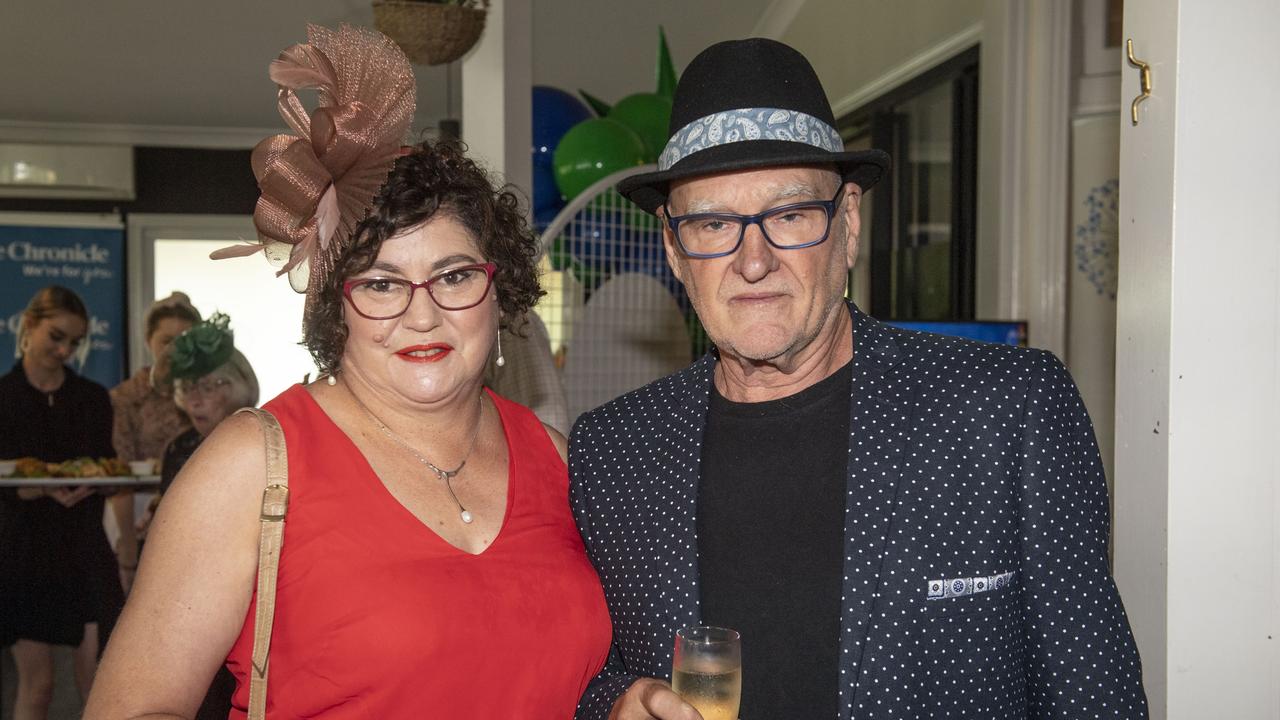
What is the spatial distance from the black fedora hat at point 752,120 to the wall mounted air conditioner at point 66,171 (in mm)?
10044

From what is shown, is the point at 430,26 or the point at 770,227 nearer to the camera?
the point at 770,227

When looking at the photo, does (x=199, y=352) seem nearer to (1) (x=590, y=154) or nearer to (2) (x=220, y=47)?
(1) (x=590, y=154)

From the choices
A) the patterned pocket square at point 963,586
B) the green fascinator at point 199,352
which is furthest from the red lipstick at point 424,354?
the green fascinator at point 199,352

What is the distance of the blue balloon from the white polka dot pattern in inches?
91.8

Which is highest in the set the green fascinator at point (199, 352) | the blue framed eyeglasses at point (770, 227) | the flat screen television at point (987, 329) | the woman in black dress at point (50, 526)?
the blue framed eyeglasses at point (770, 227)

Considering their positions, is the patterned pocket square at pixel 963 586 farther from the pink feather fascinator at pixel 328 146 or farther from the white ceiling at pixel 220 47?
the white ceiling at pixel 220 47

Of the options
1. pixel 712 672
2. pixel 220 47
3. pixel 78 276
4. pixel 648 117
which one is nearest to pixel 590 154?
pixel 648 117

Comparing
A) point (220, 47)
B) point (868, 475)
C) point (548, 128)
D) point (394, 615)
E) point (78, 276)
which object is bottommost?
point (394, 615)

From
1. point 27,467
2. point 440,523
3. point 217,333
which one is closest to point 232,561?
point 440,523

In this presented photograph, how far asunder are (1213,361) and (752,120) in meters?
0.74

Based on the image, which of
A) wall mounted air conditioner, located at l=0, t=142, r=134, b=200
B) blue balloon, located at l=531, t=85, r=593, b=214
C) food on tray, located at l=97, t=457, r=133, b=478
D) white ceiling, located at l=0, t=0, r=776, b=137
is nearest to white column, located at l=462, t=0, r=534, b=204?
blue balloon, located at l=531, t=85, r=593, b=214

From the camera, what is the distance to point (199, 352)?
4094mm

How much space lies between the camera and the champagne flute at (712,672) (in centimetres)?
129

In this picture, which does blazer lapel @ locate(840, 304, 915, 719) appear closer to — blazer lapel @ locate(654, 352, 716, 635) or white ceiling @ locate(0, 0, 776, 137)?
blazer lapel @ locate(654, 352, 716, 635)
